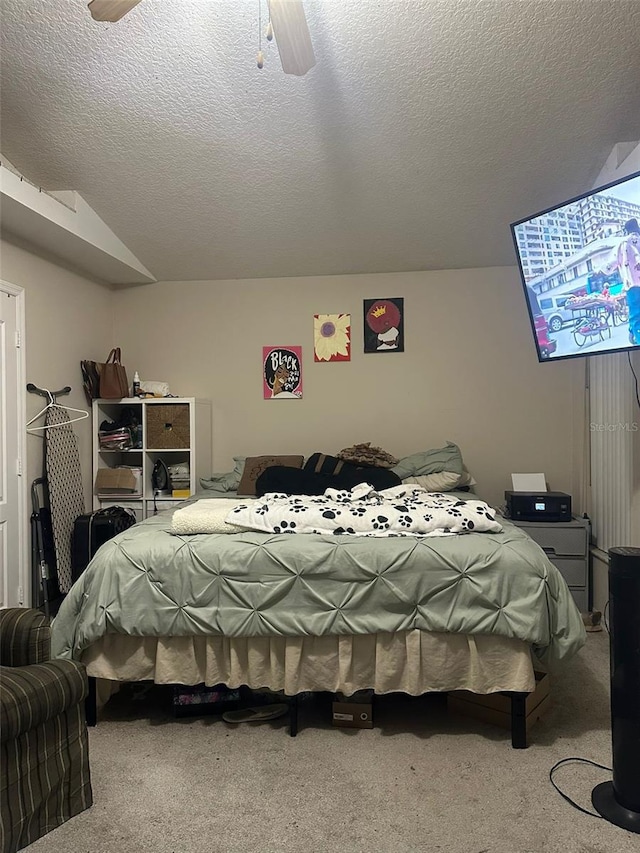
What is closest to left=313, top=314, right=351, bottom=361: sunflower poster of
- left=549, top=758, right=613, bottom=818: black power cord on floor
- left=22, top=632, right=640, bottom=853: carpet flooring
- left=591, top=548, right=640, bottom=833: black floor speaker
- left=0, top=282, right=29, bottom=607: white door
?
left=0, top=282, right=29, bottom=607: white door

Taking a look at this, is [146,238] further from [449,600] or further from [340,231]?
[449,600]

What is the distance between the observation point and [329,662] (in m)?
2.14

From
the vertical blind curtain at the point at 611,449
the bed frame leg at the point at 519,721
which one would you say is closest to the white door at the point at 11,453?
the bed frame leg at the point at 519,721

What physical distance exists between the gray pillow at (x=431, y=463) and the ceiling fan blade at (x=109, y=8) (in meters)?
2.88

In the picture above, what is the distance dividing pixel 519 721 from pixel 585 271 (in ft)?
6.51

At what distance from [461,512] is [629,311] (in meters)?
1.17

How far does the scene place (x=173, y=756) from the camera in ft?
6.69

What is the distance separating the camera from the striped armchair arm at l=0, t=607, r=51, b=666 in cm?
177

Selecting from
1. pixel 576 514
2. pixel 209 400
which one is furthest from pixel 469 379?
pixel 209 400

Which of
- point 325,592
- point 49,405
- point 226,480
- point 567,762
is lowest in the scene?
point 567,762

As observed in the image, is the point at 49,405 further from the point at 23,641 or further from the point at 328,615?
the point at 328,615

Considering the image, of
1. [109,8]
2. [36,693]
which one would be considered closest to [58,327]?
[109,8]

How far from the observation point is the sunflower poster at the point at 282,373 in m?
4.46

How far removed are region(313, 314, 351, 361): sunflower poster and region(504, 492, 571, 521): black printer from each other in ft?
5.48
